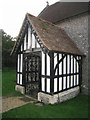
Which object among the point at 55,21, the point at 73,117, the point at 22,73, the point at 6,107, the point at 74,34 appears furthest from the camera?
the point at 55,21

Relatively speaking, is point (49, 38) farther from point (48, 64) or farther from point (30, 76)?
point (30, 76)

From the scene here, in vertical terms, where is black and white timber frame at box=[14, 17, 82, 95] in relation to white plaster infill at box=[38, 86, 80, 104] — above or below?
above

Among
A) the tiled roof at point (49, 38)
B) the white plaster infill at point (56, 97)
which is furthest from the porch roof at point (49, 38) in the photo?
the white plaster infill at point (56, 97)

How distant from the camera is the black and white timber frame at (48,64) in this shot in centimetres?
526

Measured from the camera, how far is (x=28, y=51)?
675cm

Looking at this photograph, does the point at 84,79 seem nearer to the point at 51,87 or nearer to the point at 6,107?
the point at 51,87

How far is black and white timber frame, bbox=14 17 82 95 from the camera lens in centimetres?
526

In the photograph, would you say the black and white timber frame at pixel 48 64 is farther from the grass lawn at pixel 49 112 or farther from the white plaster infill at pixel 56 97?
the grass lawn at pixel 49 112

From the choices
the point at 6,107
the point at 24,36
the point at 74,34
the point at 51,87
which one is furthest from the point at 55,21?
the point at 6,107

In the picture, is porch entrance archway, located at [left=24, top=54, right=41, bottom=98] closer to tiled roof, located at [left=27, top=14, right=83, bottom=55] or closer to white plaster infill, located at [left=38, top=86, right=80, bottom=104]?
white plaster infill, located at [left=38, top=86, right=80, bottom=104]

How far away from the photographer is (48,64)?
5426 mm

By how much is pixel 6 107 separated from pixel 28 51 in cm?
345

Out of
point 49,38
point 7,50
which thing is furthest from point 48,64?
point 7,50

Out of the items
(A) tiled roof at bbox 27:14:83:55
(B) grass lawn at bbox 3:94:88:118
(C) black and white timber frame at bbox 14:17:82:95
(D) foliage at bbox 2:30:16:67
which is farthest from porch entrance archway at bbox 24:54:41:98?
(D) foliage at bbox 2:30:16:67
